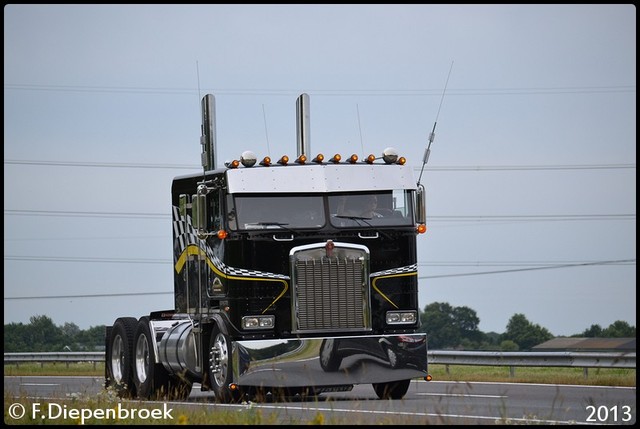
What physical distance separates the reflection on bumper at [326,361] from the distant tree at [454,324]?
51.4m

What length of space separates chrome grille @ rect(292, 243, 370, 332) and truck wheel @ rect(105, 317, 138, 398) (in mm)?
4617

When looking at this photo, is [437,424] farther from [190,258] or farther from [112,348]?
[112,348]

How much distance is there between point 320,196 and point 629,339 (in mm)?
83662

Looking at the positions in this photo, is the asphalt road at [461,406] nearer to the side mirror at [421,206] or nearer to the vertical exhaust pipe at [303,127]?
the side mirror at [421,206]

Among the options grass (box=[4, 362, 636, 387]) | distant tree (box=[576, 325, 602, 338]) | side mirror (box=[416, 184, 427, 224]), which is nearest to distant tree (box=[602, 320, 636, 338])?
distant tree (box=[576, 325, 602, 338])

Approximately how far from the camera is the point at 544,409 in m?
17.5

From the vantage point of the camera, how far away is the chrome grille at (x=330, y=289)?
19.3 m

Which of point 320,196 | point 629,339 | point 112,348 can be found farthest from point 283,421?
point 629,339

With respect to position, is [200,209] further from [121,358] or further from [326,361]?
[121,358]

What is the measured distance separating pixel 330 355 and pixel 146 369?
439 centimetres

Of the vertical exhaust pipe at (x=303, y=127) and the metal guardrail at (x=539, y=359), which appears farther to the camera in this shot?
the vertical exhaust pipe at (x=303, y=127)

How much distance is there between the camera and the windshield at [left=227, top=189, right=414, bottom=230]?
19.4 meters

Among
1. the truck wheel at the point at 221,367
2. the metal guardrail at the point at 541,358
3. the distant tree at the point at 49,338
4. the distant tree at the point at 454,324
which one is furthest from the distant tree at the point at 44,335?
the distant tree at the point at 454,324

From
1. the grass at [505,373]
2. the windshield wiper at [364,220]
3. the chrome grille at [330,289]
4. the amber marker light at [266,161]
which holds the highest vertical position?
the amber marker light at [266,161]
